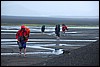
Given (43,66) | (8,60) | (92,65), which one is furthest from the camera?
(8,60)

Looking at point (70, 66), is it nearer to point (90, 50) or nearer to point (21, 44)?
point (90, 50)

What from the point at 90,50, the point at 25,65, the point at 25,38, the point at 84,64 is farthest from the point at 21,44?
the point at 84,64

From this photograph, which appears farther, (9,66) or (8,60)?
(8,60)

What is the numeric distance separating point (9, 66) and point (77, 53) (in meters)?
2.92

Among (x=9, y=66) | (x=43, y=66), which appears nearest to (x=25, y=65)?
(x=9, y=66)

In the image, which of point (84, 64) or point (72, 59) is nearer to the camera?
point (84, 64)

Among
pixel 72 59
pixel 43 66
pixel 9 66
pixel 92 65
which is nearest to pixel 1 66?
pixel 9 66

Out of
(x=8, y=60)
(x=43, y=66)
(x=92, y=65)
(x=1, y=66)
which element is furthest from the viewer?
(x=8, y=60)

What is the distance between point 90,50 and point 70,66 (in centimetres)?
201

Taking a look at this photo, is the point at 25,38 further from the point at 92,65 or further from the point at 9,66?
the point at 92,65

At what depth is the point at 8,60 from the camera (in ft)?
58.0

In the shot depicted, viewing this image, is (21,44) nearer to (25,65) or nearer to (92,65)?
(25,65)

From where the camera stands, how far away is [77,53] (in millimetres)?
15562

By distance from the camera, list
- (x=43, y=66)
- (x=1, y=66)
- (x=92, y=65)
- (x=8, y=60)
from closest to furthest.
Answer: (x=92, y=65) < (x=43, y=66) < (x=1, y=66) < (x=8, y=60)
